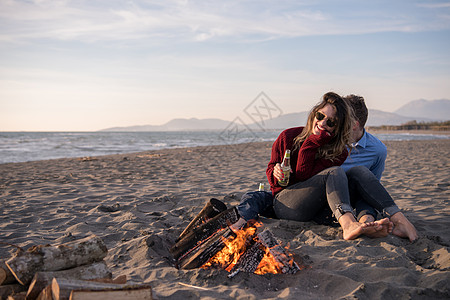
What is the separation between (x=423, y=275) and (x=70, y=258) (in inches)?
103

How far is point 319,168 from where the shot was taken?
11.3ft

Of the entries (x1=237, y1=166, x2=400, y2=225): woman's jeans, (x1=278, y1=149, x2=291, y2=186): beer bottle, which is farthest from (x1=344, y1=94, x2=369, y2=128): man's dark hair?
(x1=278, y1=149, x2=291, y2=186): beer bottle

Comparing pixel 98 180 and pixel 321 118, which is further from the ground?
pixel 321 118

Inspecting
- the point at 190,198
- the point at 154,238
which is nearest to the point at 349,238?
the point at 154,238

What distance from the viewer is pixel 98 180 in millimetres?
7492

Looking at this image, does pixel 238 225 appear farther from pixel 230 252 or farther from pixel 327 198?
pixel 327 198

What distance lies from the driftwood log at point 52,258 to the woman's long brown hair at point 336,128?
223 centimetres

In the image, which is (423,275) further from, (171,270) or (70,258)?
(70,258)

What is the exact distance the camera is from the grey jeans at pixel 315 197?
3.15 metres

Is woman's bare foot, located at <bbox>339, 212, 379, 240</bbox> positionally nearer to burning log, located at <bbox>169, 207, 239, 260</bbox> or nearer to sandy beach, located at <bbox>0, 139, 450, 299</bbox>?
sandy beach, located at <bbox>0, 139, 450, 299</bbox>

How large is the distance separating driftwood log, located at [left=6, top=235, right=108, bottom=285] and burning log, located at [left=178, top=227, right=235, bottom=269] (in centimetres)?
78

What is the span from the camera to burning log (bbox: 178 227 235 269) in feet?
9.07

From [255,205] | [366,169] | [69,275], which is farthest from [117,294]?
[366,169]

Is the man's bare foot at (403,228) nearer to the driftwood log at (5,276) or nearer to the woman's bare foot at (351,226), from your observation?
the woman's bare foot at (351,226)
